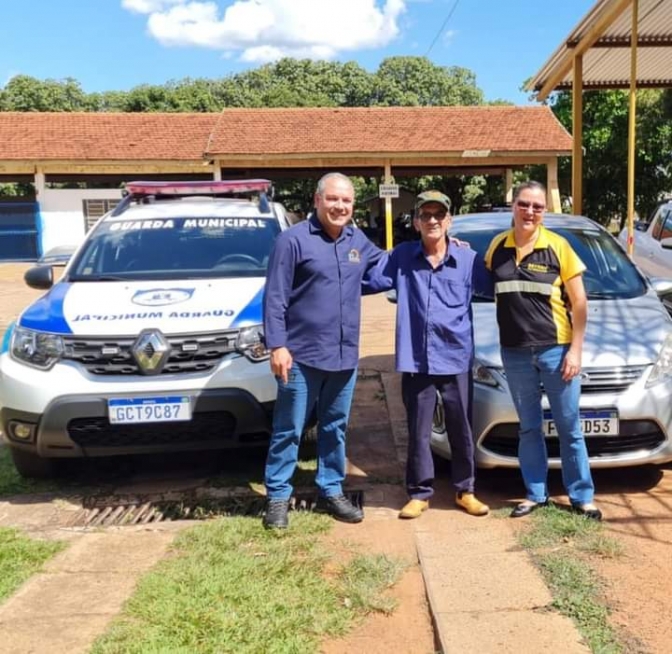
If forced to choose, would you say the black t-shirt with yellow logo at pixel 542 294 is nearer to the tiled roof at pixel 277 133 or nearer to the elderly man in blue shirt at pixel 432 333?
the elderly man in blue shirt at pixel 432 333

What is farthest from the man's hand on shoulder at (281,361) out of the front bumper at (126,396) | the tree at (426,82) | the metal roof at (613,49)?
the tree at (426,82)

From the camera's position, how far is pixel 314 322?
367 centimetres

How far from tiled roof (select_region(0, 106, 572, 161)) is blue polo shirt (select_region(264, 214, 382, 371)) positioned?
16689 mm

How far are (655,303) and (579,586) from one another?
7.53 feet

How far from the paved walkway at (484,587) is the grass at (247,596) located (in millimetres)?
256

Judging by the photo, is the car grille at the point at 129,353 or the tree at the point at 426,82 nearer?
the car grille at the point at 129,353

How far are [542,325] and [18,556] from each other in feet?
9.07

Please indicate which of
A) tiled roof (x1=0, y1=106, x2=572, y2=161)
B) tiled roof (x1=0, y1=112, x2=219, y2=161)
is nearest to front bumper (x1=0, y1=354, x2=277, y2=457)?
tiled roof (x1=0, y1=106, x2=572, y2=161)

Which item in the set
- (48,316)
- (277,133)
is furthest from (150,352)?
(277,133)

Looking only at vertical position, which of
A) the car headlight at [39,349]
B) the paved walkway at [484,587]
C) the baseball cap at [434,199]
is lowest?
the paved walkway at [484,587]

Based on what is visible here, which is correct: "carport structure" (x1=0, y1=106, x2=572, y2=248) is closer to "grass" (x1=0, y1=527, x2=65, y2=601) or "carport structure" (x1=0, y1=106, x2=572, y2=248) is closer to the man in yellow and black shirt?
the man in yellow and black shirt

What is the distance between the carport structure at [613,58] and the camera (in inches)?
338

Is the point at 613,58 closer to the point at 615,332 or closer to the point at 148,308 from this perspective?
the point at 615,332

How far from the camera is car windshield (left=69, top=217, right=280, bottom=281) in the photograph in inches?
189
